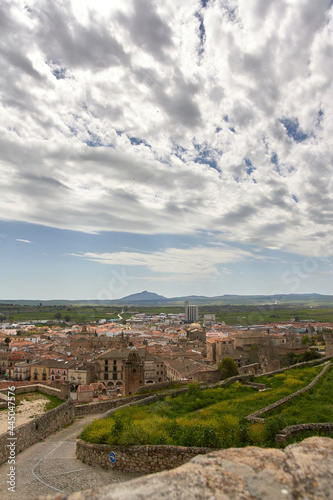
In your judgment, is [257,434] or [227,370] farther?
[227,370]

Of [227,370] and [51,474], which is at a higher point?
[51,474]

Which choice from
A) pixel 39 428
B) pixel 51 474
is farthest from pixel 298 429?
pixel 39 428

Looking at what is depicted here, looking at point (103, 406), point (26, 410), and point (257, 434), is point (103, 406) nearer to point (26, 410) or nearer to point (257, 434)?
point (26, 410)

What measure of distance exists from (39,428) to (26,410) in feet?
7.83

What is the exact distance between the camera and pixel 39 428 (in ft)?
48.0

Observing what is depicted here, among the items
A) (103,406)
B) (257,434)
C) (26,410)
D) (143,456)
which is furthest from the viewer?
(103,406)

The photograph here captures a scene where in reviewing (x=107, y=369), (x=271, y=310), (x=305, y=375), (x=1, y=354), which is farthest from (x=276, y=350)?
(x=271, y=310)

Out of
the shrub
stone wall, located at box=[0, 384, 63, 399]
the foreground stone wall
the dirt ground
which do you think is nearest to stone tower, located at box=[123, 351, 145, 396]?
stone wall, located at box=[0, 384, 63, 399]

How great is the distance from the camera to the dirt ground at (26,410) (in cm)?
1429

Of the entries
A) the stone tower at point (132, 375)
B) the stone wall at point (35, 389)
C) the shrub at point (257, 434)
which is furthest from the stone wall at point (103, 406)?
the shrub at point (257, 434)

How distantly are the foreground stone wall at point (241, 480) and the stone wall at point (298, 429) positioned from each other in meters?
6.20

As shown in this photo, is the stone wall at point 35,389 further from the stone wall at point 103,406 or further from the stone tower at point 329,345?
the stone tower at point 329,345

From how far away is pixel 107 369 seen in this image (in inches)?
1982

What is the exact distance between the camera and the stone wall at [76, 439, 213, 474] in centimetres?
873
